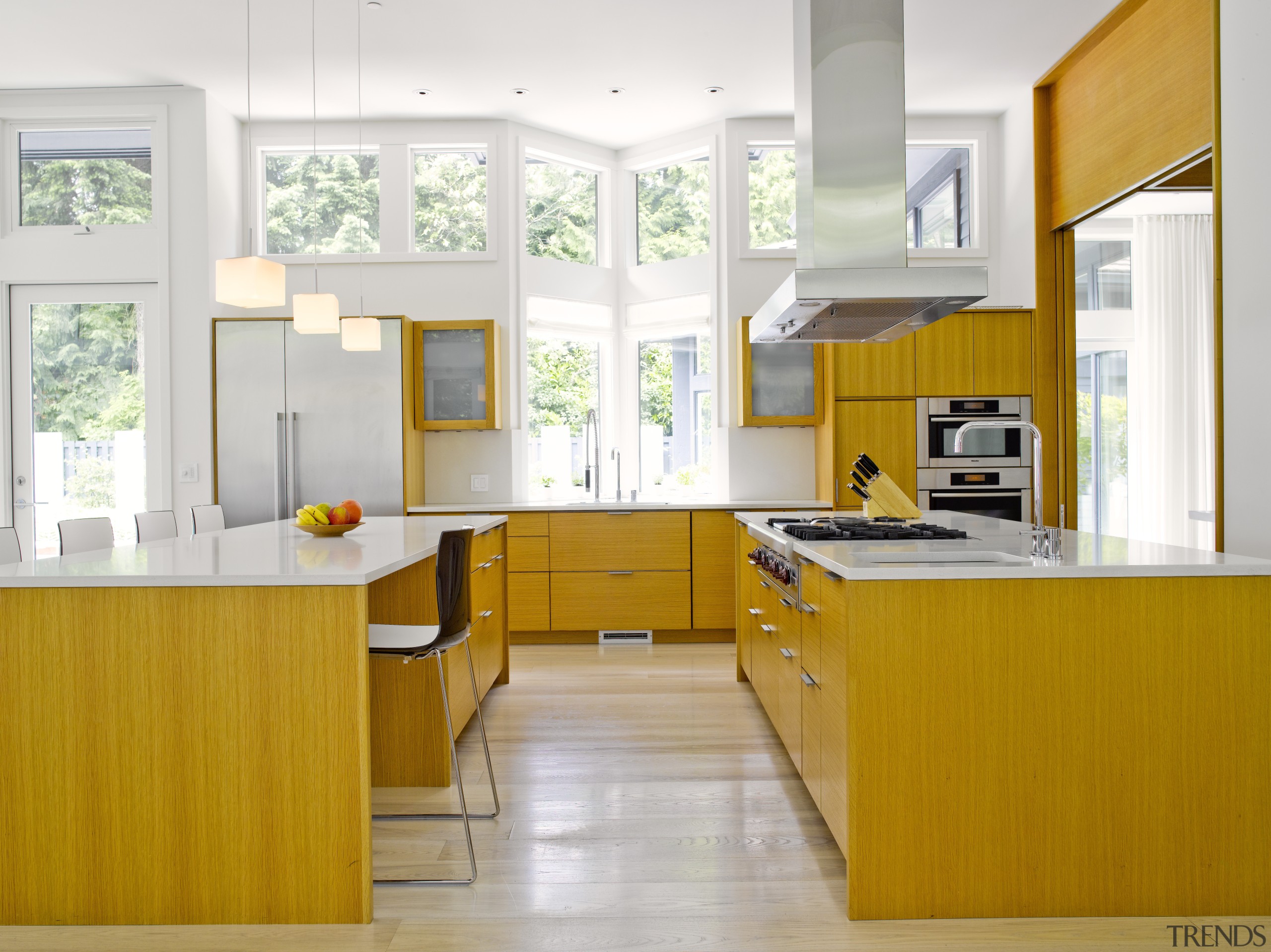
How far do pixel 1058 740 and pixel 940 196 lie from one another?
4.70m

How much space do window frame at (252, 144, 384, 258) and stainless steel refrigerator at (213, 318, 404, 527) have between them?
69 centimetres

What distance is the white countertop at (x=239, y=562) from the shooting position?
6.97 ft

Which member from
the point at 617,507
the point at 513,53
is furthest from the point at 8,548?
the point at 513,53

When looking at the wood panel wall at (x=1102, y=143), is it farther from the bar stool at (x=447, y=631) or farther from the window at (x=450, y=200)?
the window at (x=450, y=200)

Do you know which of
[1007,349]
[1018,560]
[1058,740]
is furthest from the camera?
[1007,349]

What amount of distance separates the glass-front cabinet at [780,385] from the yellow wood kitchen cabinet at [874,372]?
13.8 inches

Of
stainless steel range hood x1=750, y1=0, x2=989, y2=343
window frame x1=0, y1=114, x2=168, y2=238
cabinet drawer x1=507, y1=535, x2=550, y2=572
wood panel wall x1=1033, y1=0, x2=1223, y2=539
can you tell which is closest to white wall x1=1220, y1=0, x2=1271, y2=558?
wood panel wall x1=1033, y1=0, x2=1223, y2=539

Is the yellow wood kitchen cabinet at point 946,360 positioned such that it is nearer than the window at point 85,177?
Yes

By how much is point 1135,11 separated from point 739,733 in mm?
3840

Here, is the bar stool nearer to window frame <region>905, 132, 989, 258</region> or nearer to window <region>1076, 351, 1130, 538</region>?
window frame <region>905, 132, 989, 258</region>

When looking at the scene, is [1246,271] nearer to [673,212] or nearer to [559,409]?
[673,212]

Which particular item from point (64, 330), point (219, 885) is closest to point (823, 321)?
point (219, 885)

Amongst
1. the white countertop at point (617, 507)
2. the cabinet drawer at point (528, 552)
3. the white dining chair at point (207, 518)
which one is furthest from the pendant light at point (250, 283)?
the cabinet drawer at point (528, 552)

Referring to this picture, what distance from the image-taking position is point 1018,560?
229cm
